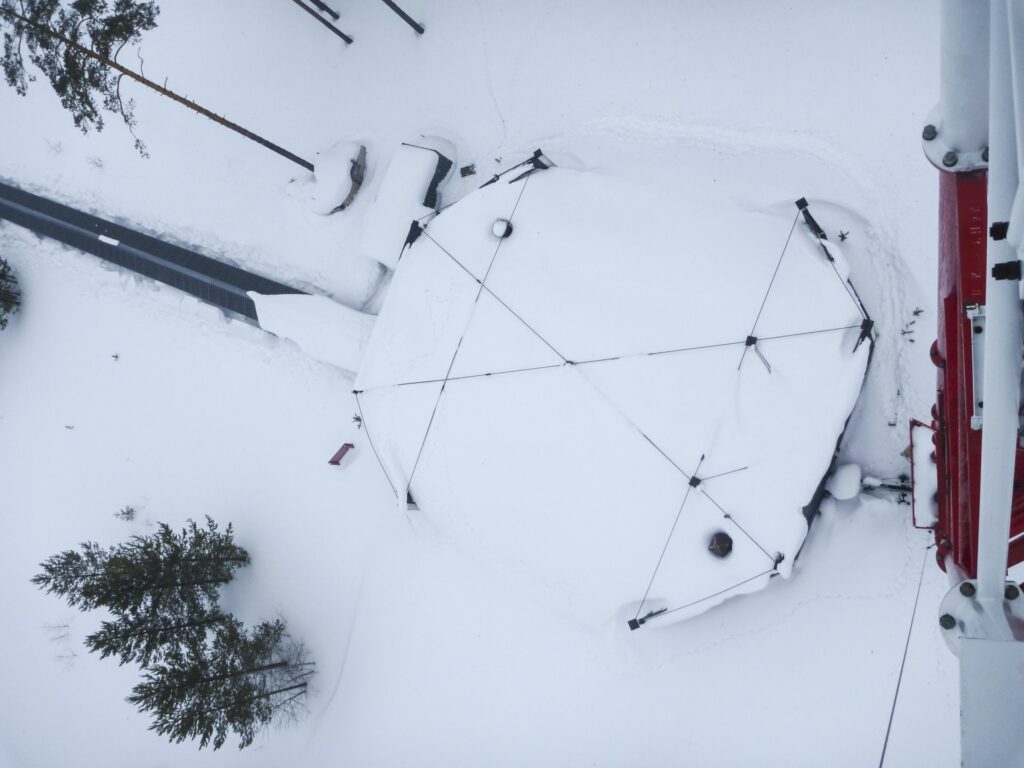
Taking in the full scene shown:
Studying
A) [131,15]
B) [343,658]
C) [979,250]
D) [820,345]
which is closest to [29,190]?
[131,15]

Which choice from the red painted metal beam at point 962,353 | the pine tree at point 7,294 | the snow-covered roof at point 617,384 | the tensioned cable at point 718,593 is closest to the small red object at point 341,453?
the snow-covered roof at point 617,384

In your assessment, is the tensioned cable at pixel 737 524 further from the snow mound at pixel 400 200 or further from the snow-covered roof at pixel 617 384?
the snow mound at pixel 400 200

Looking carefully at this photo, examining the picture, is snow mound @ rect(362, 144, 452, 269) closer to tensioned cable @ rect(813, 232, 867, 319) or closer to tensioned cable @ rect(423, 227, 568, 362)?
tensioned cable @ rect(423, 227, 568, 362)

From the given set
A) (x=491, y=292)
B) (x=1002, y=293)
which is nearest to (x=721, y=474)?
(x=491, y=292)

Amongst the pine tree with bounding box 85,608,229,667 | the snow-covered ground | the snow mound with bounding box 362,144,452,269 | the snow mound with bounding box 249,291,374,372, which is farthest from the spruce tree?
the pine tree with bounding box 85,608,229,667

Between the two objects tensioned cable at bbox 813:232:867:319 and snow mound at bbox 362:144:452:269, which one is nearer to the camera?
tensioned cable at bbox 813:232:867:319

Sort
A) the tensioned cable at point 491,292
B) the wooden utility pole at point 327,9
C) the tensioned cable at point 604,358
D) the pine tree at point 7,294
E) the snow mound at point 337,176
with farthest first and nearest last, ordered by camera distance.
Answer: the pine tree at point 7,294 < the wooden utility pole at point 327,9 < the snow mound at point 337,176 < the tensioned cable at point 491,292 < the tensioned cable at point 604,358

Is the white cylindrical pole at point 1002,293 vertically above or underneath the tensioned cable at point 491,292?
underneath
